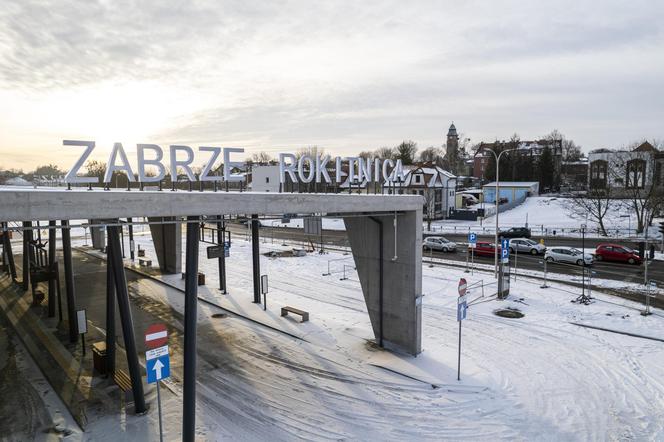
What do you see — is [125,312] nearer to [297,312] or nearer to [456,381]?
[297,312]

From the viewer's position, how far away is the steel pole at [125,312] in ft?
34.7

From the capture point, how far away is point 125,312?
10602mm

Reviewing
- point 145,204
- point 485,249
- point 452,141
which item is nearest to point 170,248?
point 145,204

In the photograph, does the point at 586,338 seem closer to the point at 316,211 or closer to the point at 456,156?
the point at 316,211

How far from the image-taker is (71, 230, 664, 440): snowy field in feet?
33.2

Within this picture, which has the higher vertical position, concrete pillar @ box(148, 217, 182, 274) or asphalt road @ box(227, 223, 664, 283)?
concrete pillar @ box(148, 217, 182, 274)

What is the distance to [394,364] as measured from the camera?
13570 mm

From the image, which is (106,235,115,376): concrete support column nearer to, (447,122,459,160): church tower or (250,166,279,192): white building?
(250,166,279,192): white building

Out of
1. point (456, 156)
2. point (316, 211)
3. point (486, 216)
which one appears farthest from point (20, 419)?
point (456, 156)

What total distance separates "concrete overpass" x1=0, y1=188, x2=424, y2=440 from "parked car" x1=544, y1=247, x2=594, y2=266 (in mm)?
19631

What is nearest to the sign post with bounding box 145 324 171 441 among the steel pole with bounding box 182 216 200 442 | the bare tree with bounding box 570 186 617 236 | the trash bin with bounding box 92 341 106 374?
the steel pole with bounding box 182 216 200 442

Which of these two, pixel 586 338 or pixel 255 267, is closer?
pixel 586 338

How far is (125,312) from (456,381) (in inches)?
363

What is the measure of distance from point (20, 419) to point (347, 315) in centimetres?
1179
